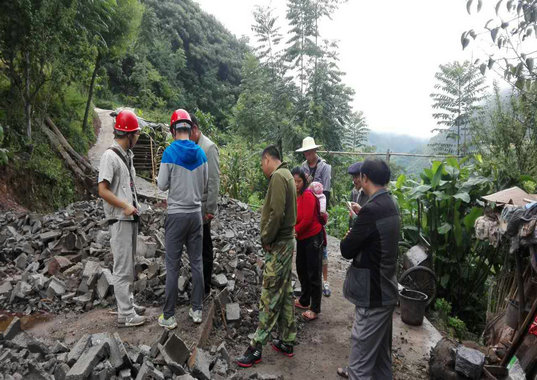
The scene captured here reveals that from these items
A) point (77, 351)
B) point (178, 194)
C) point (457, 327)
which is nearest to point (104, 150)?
point (178, 194)

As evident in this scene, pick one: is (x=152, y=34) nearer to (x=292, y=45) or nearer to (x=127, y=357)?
(x=292, y=45)

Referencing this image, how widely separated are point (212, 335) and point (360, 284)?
1.89 meters

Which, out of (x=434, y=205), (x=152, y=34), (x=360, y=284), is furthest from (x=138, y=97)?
(x=360, y=284)

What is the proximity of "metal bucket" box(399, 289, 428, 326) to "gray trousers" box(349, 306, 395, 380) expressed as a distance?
6.46 feet

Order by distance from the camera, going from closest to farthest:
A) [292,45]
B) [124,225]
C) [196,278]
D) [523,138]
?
[124,225]
[196,278]
[523,138]
[292,45]

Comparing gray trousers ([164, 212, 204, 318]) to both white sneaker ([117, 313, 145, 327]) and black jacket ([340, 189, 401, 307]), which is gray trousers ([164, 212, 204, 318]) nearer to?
white sneaker ([117, 313, 145, 327])

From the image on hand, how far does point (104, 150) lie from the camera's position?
42.5 ft

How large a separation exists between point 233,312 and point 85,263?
231 centimetres

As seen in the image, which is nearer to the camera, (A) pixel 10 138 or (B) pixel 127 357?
(B) pixel 127 357

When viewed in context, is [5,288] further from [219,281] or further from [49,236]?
[219,281]

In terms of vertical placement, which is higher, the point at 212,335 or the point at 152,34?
the point at 152,34

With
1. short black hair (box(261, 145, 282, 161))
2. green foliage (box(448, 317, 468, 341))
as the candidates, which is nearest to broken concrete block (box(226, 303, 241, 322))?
short black hair (box(261, 145, 282, 161))

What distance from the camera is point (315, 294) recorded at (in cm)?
443

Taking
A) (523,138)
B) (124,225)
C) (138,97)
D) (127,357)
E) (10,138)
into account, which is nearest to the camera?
(127,357)
